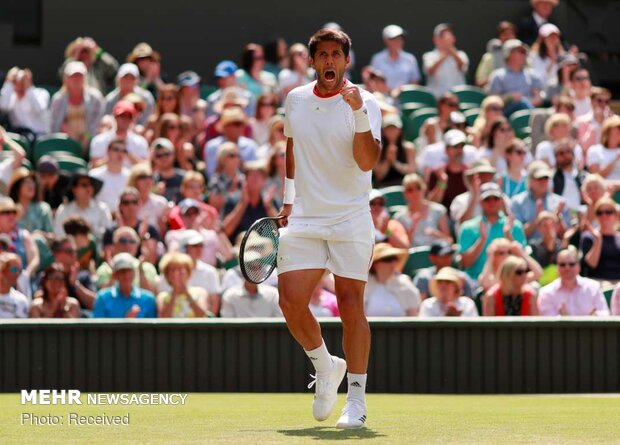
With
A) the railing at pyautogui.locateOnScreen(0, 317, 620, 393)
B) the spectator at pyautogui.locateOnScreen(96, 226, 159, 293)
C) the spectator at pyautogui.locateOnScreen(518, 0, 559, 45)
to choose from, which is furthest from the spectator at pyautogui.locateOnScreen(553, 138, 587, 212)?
the spectator at pyautogui.locateOnScreen(518, 0, 559, 45)

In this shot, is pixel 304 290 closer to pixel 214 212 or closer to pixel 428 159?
pixel 214 212

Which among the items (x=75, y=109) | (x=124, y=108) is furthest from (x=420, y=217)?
(x=75, y=109)

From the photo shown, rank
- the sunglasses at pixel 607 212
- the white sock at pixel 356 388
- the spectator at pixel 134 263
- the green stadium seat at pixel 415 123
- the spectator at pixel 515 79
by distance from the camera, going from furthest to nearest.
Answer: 1. the spectator at pixel 515 79
2. the green stadium seat at pixel 415 123
3. the sunglasses at pixel 607 212
4. the spectator at pixel 134 263
5. the white sock at pixel 356 388

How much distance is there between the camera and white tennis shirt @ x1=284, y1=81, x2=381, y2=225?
258 inches

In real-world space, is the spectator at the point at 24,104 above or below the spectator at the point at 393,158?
above

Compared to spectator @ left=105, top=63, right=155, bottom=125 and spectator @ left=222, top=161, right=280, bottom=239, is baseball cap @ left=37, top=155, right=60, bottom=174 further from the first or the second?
spectator @ left=105, top=63, right=155, bottom=125

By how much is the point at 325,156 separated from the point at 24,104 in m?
8.27

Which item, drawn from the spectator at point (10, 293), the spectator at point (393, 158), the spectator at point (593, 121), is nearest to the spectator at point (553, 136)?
the spectator at point (593, 121)

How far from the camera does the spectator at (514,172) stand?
42.5 ft

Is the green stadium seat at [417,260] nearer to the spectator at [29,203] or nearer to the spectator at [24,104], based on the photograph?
the spectator at [29,203]

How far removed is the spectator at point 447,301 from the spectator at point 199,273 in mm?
1592

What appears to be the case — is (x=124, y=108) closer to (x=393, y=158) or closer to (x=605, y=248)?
(x=393, y=158)

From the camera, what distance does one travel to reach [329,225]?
664cm

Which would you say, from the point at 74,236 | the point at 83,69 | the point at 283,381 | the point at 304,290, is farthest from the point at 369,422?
the point at 83,69
